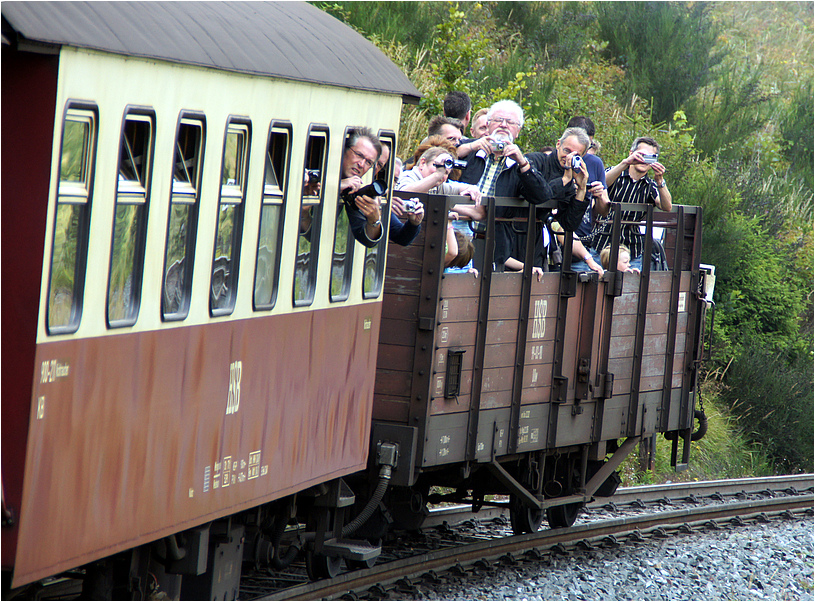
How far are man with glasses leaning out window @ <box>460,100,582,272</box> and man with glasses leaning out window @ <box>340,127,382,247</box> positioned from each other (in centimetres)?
115

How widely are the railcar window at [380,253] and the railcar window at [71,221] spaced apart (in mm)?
2932

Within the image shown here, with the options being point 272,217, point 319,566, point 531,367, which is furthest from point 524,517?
point 272,217

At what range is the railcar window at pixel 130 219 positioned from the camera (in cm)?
456

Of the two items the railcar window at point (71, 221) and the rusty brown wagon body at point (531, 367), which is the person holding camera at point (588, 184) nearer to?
the rusty brown wagon body at point (531, 367)

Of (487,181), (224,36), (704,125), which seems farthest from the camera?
(704,125)

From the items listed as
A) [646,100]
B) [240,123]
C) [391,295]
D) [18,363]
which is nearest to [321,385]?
[391,295]

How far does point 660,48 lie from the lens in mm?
27109

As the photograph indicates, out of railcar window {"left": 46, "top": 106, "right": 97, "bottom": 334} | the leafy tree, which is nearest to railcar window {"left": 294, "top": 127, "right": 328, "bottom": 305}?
railcar window {"left": 46, "top": 106, "right": 97, "bottom": 334}

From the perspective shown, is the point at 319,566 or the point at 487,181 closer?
the point at 319,566

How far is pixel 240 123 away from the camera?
541 cm

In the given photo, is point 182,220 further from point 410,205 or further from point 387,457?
point 387,457

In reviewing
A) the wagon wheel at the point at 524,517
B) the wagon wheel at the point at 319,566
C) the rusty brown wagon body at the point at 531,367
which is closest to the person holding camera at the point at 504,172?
the rusty brown wagon body at the point at 531,367

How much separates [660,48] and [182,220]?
23821 mm

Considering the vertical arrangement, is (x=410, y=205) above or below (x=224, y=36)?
below
